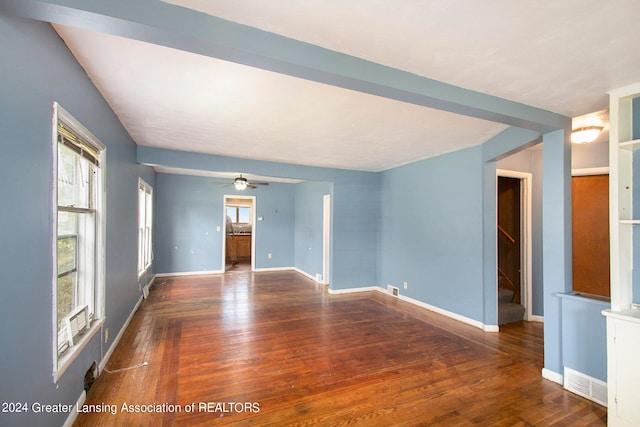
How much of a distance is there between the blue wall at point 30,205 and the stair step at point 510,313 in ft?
15.4

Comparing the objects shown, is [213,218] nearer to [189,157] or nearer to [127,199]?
[189,157]

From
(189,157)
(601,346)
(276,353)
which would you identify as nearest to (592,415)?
(601,346)

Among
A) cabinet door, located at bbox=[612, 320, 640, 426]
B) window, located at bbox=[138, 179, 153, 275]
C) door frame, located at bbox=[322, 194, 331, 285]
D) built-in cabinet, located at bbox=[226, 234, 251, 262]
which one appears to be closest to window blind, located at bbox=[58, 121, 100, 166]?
window, located at bbox=[138, 179, 153, 275]

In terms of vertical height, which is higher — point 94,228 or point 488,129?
point 488,129

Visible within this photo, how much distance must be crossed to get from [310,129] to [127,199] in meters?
2.44

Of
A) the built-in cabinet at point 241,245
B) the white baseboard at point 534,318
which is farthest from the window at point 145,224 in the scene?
the white baseboard at point 534,318

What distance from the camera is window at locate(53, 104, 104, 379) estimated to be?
1.86 meters

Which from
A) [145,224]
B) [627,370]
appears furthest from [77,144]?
[627,370]

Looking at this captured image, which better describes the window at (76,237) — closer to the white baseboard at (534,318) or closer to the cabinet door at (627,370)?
the cabinet door at (627,370)

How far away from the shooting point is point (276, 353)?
3002 millimetres

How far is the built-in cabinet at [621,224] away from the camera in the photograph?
6.37 ft

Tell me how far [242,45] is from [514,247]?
492 centimetres

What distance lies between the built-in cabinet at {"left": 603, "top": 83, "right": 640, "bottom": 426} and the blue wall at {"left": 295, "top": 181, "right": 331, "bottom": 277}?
4492 mm

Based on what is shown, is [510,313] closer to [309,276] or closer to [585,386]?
[585,386]
